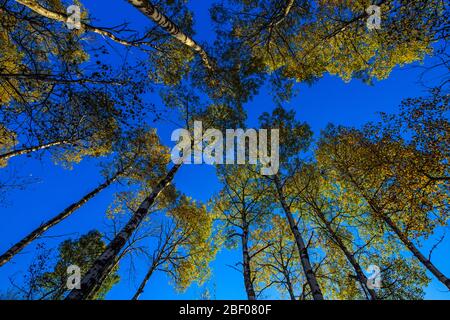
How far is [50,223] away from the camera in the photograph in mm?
9094

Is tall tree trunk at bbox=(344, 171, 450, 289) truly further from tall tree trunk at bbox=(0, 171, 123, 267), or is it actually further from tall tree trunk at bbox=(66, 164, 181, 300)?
tall tree trunk at bbox=(0, 171, 123, 267)

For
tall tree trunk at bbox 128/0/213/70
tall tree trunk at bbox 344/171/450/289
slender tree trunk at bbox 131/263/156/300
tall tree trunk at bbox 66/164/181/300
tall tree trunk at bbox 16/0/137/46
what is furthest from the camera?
slender tree trunk at bbox 131/263/156/300

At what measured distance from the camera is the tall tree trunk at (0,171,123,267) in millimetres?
7569

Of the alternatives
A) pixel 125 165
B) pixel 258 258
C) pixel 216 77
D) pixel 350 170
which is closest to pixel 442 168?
pixel 350 170

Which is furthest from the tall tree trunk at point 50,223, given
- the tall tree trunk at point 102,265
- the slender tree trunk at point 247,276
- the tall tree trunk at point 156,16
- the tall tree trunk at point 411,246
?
the tall tree trunk at point 411,246

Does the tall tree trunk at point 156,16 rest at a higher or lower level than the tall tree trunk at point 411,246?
higher

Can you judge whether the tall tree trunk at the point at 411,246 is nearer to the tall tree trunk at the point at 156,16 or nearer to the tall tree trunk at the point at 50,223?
the tall tree trunk at the point at 156,16

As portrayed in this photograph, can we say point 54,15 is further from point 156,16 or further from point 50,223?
point 50,223

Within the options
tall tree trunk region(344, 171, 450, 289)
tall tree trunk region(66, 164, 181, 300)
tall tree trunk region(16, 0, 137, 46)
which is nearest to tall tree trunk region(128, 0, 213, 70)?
tall tree trunk region(16, 0, 137, 46)

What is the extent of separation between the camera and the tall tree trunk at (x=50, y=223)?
7.57 meters

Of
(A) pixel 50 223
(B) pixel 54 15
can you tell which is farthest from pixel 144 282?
(B) pixel 54 15
